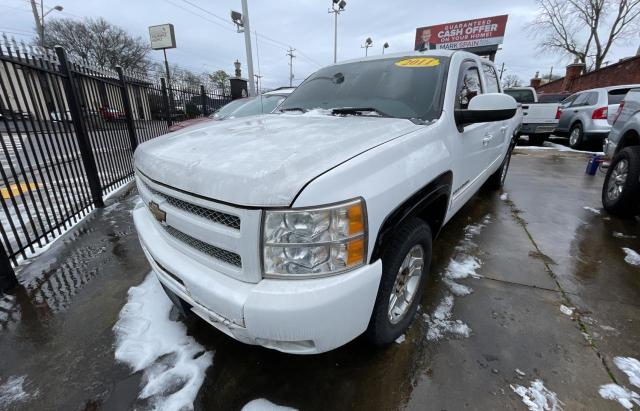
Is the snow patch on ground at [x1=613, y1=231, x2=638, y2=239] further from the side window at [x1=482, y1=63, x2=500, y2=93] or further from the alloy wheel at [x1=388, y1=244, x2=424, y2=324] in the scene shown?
the alloy wheel at [x1=388, y1=244, x2=424, y2=324]

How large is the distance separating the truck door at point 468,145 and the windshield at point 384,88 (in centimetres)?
25

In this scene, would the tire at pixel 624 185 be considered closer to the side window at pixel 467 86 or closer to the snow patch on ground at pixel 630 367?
the side window at pixel 467 86

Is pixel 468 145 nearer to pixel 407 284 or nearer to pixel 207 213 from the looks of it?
pixel 407 284

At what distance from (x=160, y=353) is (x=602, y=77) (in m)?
23.2

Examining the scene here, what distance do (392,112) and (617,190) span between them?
3851 mm

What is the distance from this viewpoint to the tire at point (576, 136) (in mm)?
8641

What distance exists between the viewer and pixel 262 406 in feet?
5.24

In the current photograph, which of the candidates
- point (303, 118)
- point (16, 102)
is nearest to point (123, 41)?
point (16, 102)

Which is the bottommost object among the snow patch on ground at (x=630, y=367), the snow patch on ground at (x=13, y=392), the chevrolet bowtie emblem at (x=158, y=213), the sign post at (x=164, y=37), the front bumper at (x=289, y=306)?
the snow patch on ground at (x=13, y=392)

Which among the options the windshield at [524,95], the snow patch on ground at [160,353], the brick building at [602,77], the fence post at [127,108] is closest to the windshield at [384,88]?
the snow patch on ground at [160,353]

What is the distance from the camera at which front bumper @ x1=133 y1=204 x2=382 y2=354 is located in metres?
1.23

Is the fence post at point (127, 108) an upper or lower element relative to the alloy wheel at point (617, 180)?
upper

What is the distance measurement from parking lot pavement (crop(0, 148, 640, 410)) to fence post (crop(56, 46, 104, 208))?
4.16 feet

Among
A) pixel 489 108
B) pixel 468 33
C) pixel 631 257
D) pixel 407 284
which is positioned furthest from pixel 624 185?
pixel 468 33
